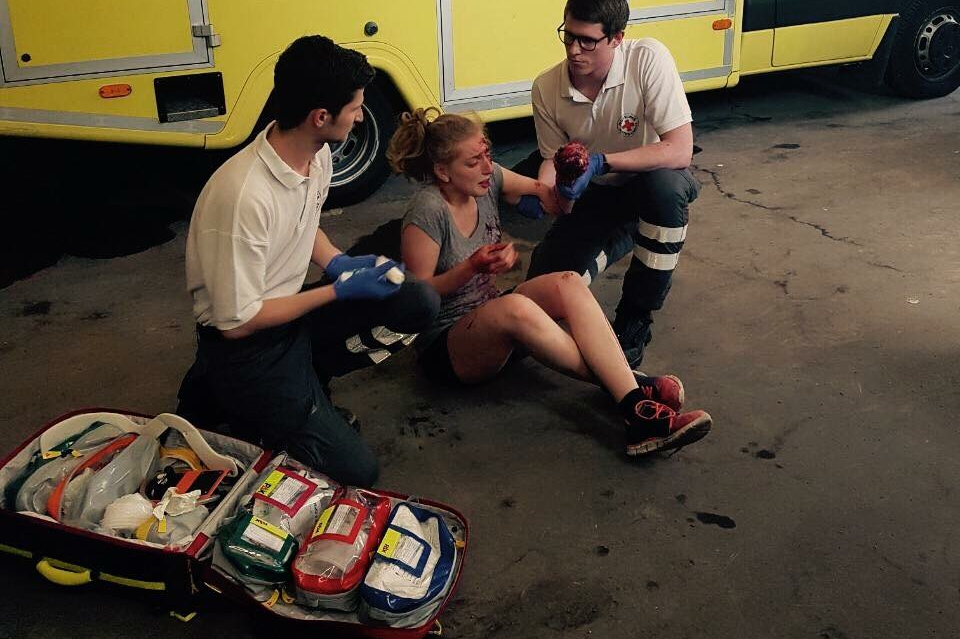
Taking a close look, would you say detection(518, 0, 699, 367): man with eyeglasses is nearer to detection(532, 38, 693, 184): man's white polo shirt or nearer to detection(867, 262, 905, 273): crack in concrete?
detection(532, 38, 693, 184): man's white polo shirt

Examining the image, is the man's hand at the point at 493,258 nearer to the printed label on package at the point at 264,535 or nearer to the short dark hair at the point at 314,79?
the short dark hair at the point at 314,79

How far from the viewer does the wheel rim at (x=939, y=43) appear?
22.4ft

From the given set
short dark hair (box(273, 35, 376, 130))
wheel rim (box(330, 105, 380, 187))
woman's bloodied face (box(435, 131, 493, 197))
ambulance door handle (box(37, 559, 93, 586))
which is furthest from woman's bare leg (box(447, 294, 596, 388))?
wheel rim (box(330, 105, 380, 187))

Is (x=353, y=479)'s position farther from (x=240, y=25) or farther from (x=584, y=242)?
(x=240, y=25)

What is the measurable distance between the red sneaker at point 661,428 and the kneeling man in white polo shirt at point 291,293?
75 cm

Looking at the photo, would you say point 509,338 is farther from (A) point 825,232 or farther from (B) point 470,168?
(A) point 825,232

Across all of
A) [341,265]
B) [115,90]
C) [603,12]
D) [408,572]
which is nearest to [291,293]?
[341,265]

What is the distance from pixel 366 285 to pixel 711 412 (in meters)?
1.34

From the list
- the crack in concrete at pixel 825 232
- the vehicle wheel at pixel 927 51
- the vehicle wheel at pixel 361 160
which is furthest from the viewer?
the vehicle wheel at pixel 927 51

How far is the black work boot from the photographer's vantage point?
3.69 meters

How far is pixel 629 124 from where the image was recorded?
12.3 feet

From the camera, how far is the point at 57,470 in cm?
270

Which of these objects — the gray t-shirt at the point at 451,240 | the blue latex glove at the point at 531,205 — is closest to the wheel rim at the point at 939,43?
the blue latex glove at the point at 531,205

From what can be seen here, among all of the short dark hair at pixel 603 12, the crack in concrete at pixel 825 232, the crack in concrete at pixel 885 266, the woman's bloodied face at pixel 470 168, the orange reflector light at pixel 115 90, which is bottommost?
the crack in concrete at pixel 885 266
